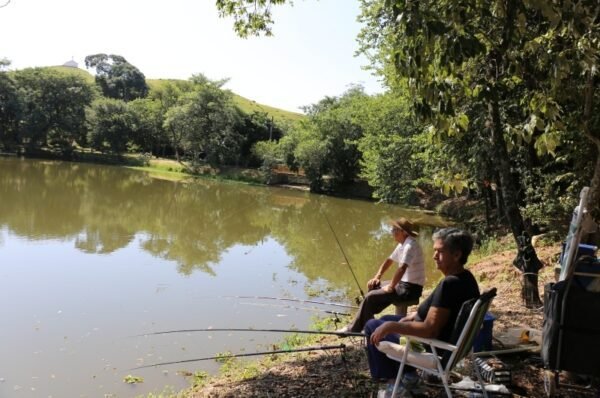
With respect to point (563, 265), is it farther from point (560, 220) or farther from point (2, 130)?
point (2, 130)

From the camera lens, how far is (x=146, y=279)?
10.2m

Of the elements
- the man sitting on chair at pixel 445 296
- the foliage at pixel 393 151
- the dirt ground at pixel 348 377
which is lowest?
the dirt ground at pixel 348 377

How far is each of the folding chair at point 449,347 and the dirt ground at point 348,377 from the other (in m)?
0.36

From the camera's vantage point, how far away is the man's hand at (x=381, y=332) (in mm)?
2947

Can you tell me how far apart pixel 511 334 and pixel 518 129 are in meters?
1.77

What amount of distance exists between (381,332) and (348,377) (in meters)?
1.06

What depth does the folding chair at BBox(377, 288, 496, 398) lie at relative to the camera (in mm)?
2709

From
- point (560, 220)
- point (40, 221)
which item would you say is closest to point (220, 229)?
point (40, 221)

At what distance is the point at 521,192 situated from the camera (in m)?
12.9

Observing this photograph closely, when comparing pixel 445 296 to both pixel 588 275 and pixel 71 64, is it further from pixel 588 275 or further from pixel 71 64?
pixel 71 64

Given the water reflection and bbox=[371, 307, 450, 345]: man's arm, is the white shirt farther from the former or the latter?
the water reflection

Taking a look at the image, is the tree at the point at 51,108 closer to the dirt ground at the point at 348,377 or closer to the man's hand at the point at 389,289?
the dirt ground at the point at 348,377

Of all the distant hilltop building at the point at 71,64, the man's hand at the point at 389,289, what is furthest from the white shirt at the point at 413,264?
the distant hilltop building at the point at 71,64

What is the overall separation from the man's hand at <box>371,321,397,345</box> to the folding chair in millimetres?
33
